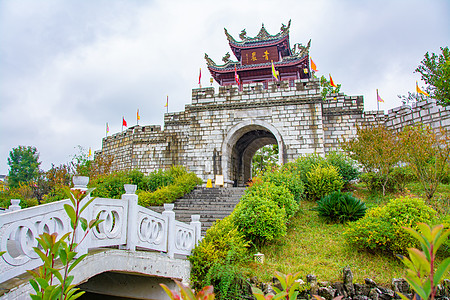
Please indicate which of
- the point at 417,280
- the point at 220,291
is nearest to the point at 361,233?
the point at 220,291

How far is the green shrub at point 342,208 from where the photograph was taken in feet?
25.5

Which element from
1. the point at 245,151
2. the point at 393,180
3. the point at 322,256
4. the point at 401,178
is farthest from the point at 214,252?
the point at 245,151

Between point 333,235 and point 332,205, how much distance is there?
105cm

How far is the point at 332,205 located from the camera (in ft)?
26.4

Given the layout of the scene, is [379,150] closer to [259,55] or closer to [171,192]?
[171,192]

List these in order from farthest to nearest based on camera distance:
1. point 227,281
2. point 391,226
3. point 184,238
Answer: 1. point 391,226
2. point 184,238
3. point 227,281

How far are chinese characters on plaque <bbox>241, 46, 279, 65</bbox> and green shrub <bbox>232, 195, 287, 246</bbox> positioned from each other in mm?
16496

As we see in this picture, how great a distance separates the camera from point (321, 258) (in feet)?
20.1

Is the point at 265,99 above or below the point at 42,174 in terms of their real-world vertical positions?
above

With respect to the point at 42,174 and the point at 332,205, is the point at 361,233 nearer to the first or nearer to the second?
the point at 332,205

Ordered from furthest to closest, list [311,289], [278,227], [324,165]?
[324,165]
[278,227]
[311,289]

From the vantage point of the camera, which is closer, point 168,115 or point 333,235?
point 333,235

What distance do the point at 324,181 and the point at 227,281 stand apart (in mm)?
6107

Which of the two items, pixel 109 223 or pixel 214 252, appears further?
pixel 214 252
